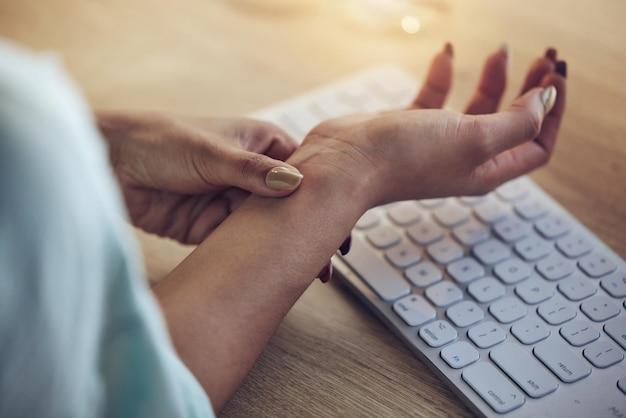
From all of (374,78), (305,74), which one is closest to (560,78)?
(374,78)

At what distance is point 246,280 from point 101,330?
0.53 feet

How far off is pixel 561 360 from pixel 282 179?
10.5 inches

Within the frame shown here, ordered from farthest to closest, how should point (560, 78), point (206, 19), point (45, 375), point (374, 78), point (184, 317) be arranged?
point (206, 19) < point (374, 78) < point (560, 78) < point (184, 317) < point (45, 375)

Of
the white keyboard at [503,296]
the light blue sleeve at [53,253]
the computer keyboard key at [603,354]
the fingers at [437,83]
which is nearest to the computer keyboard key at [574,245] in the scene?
the white keyboard at [503,296]

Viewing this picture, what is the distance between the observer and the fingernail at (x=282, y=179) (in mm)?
550

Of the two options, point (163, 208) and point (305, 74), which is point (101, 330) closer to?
point (163, 208)

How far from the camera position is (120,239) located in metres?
0.32

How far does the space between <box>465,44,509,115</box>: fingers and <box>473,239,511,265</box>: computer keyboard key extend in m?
0.19

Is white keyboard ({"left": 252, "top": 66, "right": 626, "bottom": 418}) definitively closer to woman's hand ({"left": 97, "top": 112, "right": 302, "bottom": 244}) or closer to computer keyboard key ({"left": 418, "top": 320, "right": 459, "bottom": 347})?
computer keyboard key ({"left": 418, "top": 320, "right": 459, "bottom": 347})

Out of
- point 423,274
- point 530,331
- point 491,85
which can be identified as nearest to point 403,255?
point 423,274

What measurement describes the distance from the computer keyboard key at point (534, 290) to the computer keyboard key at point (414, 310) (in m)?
0.08

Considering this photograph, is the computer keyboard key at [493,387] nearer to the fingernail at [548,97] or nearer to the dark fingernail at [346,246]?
the dark fingernail at [346,246]

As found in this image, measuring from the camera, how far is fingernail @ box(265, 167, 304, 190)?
55cm

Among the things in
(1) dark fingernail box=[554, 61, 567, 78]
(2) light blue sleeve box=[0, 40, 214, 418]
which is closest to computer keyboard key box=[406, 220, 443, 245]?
(1) dark fingernail box=[554, 61, 567, 78]
